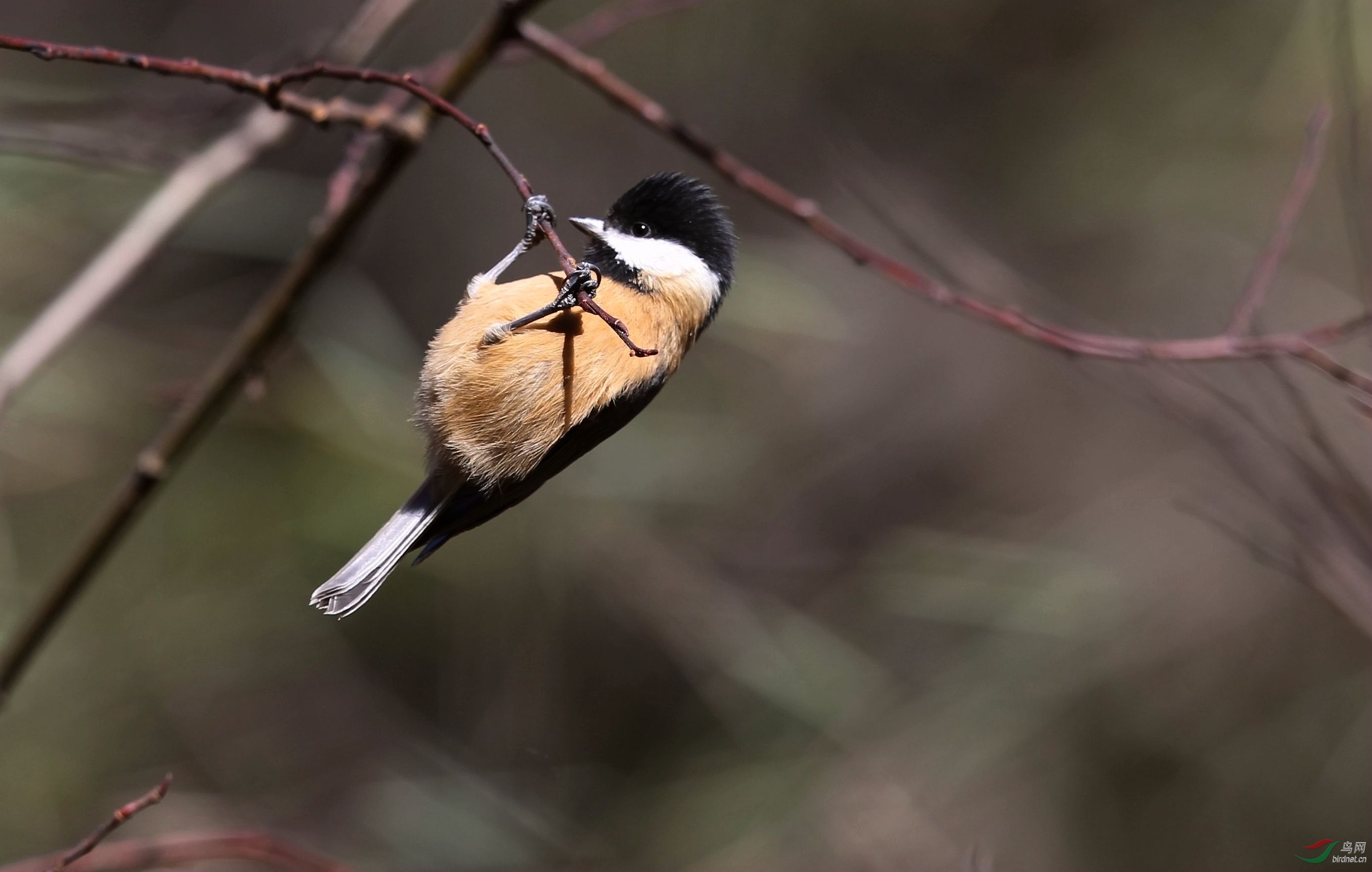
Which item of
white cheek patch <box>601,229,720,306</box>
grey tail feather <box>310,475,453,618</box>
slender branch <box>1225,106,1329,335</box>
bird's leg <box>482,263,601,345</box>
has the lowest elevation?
slender branch <box>1225,106,1329,335</box>

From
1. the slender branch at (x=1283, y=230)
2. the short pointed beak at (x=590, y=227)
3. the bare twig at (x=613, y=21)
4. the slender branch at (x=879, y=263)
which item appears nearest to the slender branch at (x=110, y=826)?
the short pointed beak at (x=590, y=227)

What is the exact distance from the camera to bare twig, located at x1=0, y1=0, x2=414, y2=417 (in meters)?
2.41

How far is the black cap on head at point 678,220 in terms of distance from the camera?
225cm

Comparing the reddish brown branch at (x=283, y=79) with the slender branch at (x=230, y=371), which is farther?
the slender branch at (x=230, y=371)

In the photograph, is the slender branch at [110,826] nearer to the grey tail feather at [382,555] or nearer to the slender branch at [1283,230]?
the grey tail feather at [382,555]

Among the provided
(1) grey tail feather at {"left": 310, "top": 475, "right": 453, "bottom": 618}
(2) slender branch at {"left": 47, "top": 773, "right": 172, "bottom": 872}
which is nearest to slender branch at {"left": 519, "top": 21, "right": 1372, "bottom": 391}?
(1) grey tail feather at {"left": 310, "top": 475, "right": 453, "bottom": 618}

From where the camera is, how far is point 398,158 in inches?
89.0

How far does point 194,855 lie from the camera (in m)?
2.15

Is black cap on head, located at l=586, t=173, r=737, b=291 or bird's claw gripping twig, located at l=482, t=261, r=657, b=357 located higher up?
black cap on head, located at l=586, t=173, r=737, b=291

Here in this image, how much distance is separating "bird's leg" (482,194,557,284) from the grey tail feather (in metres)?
0.44

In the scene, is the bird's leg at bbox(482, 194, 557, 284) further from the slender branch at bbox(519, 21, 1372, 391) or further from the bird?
the slender branch at bbox(519, 21, 1372, 391)

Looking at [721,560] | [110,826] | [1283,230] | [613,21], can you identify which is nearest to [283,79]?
[110,826]

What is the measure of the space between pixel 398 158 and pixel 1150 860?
3872mm

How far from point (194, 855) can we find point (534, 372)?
1.16m
